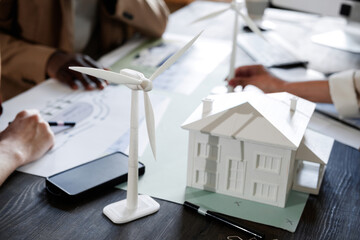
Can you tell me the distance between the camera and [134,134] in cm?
72

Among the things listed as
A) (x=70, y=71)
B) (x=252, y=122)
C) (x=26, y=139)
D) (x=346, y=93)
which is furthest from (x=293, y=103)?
(x=70, y=71)

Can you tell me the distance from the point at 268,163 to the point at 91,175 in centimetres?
31

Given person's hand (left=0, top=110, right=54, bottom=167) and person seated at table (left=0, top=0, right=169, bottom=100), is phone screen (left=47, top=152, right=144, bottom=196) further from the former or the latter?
person seated at table (left=0, top=0, right=169, bottom=100)

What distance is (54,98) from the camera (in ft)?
4.05

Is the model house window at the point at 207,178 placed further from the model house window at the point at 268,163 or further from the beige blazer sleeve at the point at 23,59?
the beige blazer sleeve at the point at 23,59

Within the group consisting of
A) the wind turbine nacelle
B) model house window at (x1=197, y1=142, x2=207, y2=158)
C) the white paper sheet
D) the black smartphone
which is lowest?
the white paper sheet

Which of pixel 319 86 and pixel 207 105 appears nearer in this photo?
pixel 207 105

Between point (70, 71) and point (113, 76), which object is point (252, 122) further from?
point (70, 71)

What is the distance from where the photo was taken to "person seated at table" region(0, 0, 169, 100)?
1418 mm

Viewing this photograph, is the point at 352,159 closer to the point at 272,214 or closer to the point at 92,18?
the point at 272,214

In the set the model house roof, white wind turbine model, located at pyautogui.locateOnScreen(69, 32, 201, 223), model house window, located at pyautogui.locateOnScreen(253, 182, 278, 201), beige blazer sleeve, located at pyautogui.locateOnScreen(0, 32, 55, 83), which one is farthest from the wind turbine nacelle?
beige blazer sleeve, located at pyautogui.locateOnScreen(0, 32, 55, 83)

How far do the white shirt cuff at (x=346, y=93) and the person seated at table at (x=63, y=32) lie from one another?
0.62 meters

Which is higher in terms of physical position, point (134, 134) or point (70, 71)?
point (134, 134)

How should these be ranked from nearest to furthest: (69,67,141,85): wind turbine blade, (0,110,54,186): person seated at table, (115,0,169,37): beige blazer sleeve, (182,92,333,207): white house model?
(69,67,141,85): wind turbine blade, (182,92,333,207): white house model, (0,110,54,186): person seated at table, (115,0,169,37): beige blazer sleeve
